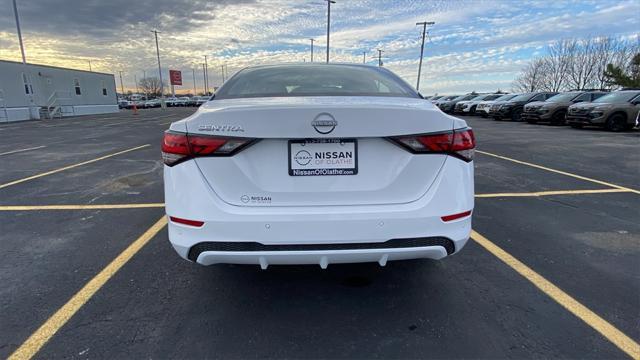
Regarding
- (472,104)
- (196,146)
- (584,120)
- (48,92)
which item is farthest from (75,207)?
(48,92)

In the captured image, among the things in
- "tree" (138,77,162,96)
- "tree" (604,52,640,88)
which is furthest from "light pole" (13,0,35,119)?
"tree" (138,77,162,96)

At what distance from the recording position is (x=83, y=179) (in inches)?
260

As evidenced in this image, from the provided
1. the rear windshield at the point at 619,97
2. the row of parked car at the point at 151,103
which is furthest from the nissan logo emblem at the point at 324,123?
the row of parked car at the point at 151,103

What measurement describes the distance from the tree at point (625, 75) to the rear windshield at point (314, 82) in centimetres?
5061

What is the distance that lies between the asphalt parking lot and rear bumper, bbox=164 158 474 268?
0.50 meters

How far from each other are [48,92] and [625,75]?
5990 centimetres

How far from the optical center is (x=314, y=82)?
3.24 m

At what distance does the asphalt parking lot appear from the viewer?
7.38 ft

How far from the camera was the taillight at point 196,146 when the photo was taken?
7.06ft

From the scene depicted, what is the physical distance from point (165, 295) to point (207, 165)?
122 centimetres

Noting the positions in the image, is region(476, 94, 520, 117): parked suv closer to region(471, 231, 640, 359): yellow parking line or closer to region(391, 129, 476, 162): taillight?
region(471, 231, 640, 359): yellow parking line

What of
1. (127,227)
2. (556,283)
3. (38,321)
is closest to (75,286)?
(38,321)

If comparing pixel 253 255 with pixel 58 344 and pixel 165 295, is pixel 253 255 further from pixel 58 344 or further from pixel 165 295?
pixel 58 344

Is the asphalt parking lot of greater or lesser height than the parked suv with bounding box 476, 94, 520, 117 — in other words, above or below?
below
